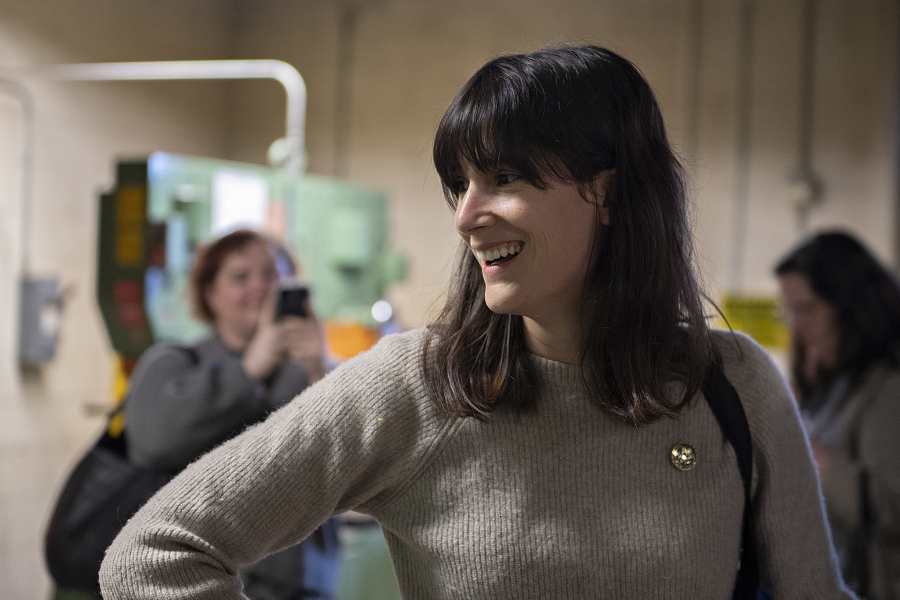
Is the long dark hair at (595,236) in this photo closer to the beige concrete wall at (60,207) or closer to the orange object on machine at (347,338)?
the orange object on machine at (347,338)

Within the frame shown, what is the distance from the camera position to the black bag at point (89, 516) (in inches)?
79.6

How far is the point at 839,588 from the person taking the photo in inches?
50.1

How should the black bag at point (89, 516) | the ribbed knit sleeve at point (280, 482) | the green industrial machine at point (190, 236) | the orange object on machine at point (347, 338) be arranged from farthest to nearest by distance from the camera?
the orange object on machine at point (347, 338)
the green industrial machine at point (190, 236)
the black bag at point (89, 516)
the ribbed knit sleeve at point (280, 482)

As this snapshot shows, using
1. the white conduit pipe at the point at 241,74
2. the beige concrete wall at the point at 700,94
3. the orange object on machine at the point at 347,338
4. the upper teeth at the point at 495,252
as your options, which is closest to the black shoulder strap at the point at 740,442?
the upper teeth at the point at 495,252

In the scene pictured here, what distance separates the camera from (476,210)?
1.15 meters

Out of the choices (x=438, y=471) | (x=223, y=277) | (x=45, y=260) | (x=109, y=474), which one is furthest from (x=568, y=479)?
(x=45, y=260)

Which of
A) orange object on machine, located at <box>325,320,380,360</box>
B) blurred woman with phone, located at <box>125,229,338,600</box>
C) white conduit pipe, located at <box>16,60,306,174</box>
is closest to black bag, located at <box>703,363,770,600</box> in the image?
blurred woman with phone, located at <box>125,229,338,600</box>

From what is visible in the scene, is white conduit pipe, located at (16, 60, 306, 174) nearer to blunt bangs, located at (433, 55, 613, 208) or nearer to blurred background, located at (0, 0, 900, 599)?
blurred background, located at (0, 0, 900, 599)

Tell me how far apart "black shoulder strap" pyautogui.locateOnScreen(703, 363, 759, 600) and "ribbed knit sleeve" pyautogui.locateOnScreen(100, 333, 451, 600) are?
1.29 ft

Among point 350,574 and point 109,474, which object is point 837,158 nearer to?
point 350,574

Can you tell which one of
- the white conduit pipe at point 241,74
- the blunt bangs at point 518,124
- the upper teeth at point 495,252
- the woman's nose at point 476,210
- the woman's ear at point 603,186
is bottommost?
the upper teeth at point 495,252

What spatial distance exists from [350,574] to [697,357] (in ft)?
6.29

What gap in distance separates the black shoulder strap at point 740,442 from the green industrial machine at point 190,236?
2.58 metres

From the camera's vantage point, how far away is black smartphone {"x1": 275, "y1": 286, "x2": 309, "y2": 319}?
237cm
